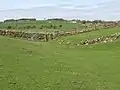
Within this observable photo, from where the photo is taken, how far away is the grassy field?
22.4 meters

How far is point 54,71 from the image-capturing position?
1096 inches

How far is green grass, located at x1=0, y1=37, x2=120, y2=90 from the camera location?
2241 centimetres

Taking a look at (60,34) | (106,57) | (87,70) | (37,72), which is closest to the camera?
(37,72)

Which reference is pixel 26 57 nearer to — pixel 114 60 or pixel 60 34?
pixel 114 60

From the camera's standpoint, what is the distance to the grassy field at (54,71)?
882 inches

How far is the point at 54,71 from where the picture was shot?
91.4 ft

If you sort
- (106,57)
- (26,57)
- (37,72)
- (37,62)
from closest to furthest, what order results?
Result: 1. (37,72)
2. (37,62)
3. (26,57)
4. (106,57)

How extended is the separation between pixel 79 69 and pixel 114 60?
7.18 metres

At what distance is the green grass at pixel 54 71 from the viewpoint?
73.5ft

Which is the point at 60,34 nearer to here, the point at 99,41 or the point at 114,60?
the point at 99,41

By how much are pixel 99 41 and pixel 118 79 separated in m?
27.5

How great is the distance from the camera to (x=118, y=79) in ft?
83.3

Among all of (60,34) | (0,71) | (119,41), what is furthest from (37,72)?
(60,34)

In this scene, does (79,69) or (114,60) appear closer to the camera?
(79,69)
